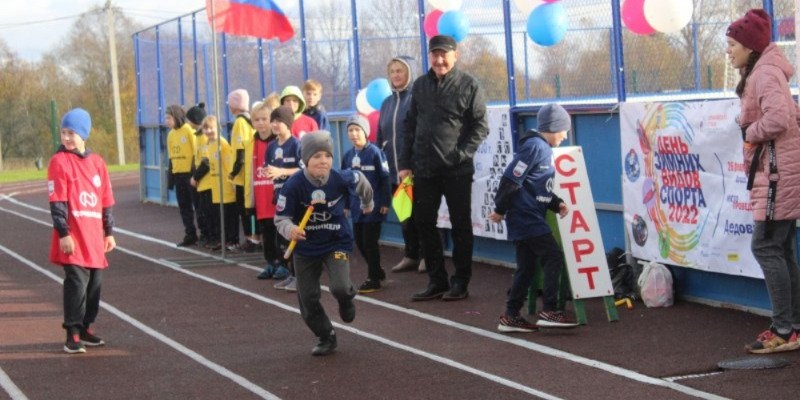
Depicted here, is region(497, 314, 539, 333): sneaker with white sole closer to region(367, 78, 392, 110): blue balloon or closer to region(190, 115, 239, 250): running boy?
region(367, 78, 392, 110): blue balloon

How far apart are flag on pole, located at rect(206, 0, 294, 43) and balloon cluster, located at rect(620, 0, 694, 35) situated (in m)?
6.79

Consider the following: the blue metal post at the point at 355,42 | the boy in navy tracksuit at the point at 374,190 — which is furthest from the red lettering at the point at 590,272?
the blue metal post at the point at 355,42

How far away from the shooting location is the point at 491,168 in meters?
14.2

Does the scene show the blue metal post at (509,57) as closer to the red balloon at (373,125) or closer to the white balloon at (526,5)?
the white balloon at (526,5)

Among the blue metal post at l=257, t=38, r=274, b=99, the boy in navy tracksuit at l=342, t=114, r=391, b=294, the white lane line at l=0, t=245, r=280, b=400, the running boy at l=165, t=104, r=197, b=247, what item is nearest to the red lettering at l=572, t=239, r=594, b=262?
the boy in navy tracksuit at l=342, t=114, r=391, b=294

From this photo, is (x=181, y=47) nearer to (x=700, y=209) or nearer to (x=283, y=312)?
(x=283, y=312)

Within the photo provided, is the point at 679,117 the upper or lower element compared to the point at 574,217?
upper

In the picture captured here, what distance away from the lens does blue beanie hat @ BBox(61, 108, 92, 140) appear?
10180mm

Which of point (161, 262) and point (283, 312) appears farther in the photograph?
point (161, 262)

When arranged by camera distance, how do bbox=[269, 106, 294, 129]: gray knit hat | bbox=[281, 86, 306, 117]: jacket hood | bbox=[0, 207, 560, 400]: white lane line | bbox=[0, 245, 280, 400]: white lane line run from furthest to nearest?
1. bbox=[281, 86, 306, 117]: jacket hood
2. bbox=[269, 106, 294, 129]: gray knit hat
3. bbox=[0, 245, 280, 400]: white lane line
4. bbox=[0, 207, 560, 400]: white lane line

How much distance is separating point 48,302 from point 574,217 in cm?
522

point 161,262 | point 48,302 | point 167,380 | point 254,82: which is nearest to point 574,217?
point 167,380

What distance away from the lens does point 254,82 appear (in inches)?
887

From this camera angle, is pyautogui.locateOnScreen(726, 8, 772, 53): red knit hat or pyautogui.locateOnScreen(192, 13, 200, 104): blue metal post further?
pyautogui.locateOnScreen(192, 13, 200, 104): blue metal post
